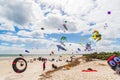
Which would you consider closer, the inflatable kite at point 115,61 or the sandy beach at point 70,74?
the sandy beach at point 70,74

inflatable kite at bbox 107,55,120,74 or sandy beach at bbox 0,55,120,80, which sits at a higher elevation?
inflatable kite at bbox 107,55,120,74

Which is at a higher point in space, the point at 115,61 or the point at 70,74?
the point at 115,61

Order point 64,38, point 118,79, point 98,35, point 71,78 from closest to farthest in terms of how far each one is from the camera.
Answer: point 118,79 → point 71,78 → point 98,35 → point 64,38

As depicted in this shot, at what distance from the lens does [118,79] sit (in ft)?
58.3

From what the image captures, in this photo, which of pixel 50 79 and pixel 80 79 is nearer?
pixel 80 79

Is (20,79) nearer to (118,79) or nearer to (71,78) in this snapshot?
(71,78)

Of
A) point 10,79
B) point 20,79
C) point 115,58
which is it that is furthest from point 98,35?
point 10,79

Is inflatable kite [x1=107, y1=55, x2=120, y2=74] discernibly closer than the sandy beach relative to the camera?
No

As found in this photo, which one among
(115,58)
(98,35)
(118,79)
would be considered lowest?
(118,79)

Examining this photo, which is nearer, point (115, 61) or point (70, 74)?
point (115, 61)

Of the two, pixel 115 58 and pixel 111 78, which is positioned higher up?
pixel 115 58

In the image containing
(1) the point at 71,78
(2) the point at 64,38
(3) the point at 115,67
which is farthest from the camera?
(2) the point at 64,38

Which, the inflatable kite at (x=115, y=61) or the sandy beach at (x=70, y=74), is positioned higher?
the inflatable kite at (x=115, y=61)

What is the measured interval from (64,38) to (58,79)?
10.1 meters
